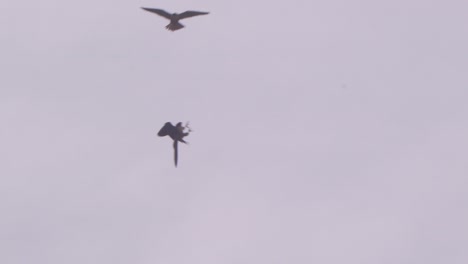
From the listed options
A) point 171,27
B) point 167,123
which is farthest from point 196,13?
point 167,123

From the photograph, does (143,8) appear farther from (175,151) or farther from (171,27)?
(175,151)

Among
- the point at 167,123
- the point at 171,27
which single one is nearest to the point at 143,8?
the point at 171,27

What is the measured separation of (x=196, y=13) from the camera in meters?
53.7

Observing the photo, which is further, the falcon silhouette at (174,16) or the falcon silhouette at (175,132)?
the falcon silhouette at (174,16)

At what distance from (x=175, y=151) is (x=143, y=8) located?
9125mm

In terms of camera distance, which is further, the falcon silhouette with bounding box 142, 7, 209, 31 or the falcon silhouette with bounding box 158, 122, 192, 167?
the falcon silhouette with bounding box 142, 7, 209, 31

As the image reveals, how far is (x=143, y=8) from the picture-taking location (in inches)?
2077

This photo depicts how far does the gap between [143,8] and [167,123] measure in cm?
733

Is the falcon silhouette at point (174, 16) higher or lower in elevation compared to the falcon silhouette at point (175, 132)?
higher

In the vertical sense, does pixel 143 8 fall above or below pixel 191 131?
above

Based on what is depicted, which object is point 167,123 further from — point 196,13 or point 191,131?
point 196,13

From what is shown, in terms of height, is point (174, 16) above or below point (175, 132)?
above

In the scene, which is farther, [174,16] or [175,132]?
[174,16]

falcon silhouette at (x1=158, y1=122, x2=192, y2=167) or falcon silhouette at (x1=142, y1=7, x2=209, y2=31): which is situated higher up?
falcon silhouette at (x1=142, y1=7, x2=209, y2=31)
